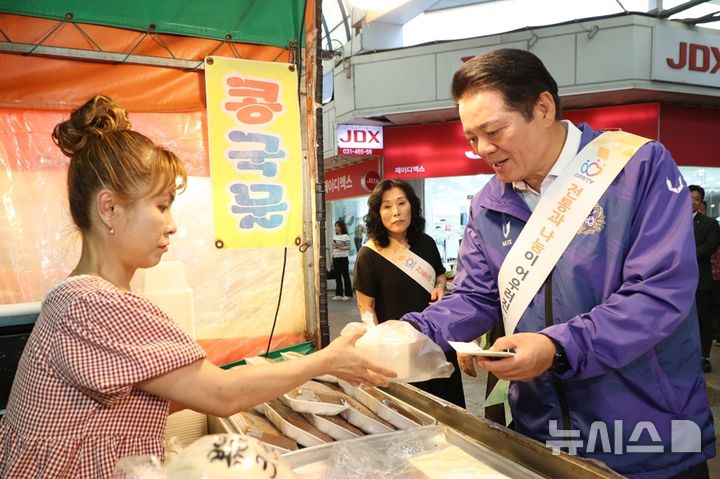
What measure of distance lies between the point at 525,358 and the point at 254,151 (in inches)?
68.9

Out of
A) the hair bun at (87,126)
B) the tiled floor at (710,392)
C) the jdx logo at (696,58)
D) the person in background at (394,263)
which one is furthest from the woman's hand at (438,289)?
the jdx logo at (696,58)

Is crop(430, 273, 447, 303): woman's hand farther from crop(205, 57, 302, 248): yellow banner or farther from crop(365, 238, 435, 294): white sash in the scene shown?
crop(205, 57, 302, 248): yellow banner

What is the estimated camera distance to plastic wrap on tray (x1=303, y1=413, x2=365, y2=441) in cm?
141

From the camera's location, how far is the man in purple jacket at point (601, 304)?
1.30m

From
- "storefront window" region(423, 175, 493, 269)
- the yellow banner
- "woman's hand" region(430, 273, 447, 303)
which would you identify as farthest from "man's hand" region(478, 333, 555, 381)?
"storefront window" region(423, 175, 493, 269)

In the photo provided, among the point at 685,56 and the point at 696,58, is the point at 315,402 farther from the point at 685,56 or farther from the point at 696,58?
the point at 696,58

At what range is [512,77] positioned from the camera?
59.4 inches

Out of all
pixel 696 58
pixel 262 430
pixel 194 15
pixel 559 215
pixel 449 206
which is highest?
pixel 696 58

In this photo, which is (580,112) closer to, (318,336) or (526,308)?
(318,336)

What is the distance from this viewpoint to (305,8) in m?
2.59

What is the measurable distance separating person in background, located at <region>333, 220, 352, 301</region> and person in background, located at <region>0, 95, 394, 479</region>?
9.59 m

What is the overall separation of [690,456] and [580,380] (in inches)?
13.7

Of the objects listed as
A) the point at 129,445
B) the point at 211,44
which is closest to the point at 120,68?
the point at 211,44

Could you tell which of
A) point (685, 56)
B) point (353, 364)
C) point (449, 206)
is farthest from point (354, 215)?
point (353, 364)
